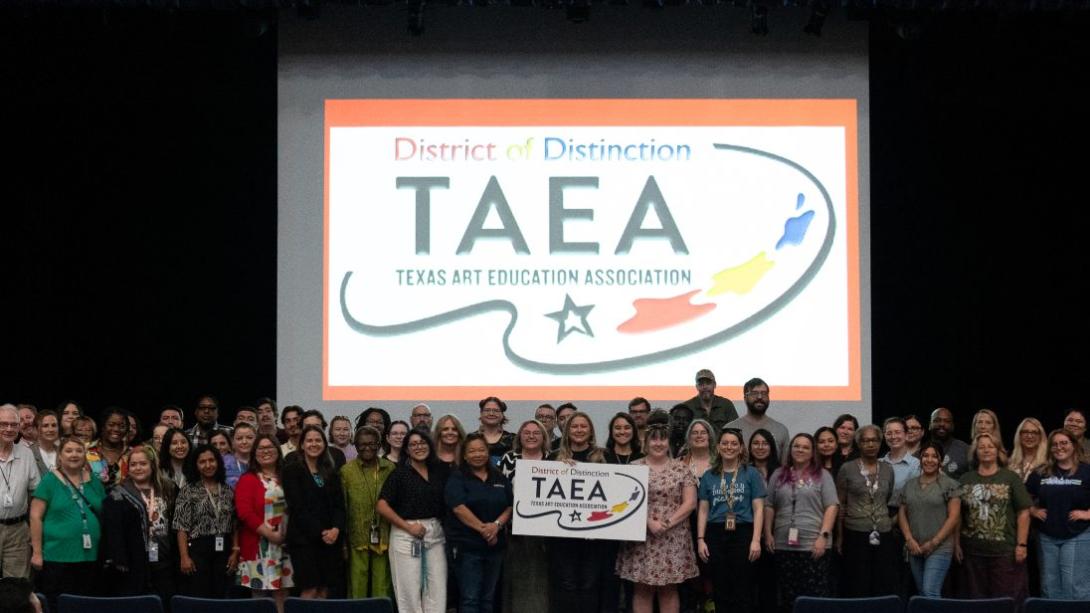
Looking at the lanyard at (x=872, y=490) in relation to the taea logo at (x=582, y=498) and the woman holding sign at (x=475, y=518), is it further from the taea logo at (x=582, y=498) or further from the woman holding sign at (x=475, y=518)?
the woman holding sign at (x=475, y=518)

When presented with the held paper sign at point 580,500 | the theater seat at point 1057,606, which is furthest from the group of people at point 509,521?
the theater seat at point 1057,606

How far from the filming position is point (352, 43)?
443 inches

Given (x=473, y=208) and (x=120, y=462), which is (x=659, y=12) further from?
(x=120, y=462)

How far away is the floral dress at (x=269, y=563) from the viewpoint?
8102mm

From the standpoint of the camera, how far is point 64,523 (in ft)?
26.4

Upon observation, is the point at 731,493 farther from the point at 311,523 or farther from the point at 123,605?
the point at 123,605

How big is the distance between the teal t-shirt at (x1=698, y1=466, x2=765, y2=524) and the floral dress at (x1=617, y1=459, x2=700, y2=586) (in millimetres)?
113

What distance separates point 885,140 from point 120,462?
6.90m

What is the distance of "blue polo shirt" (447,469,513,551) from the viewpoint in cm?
813

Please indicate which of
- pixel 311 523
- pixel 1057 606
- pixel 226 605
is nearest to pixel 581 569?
pixel 311 523

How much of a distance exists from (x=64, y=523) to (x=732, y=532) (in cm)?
377

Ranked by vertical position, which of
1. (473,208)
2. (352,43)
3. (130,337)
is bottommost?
(130,337)

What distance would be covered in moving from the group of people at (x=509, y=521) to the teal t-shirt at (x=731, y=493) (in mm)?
11

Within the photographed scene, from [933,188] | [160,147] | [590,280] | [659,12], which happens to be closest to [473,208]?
[590,280]
